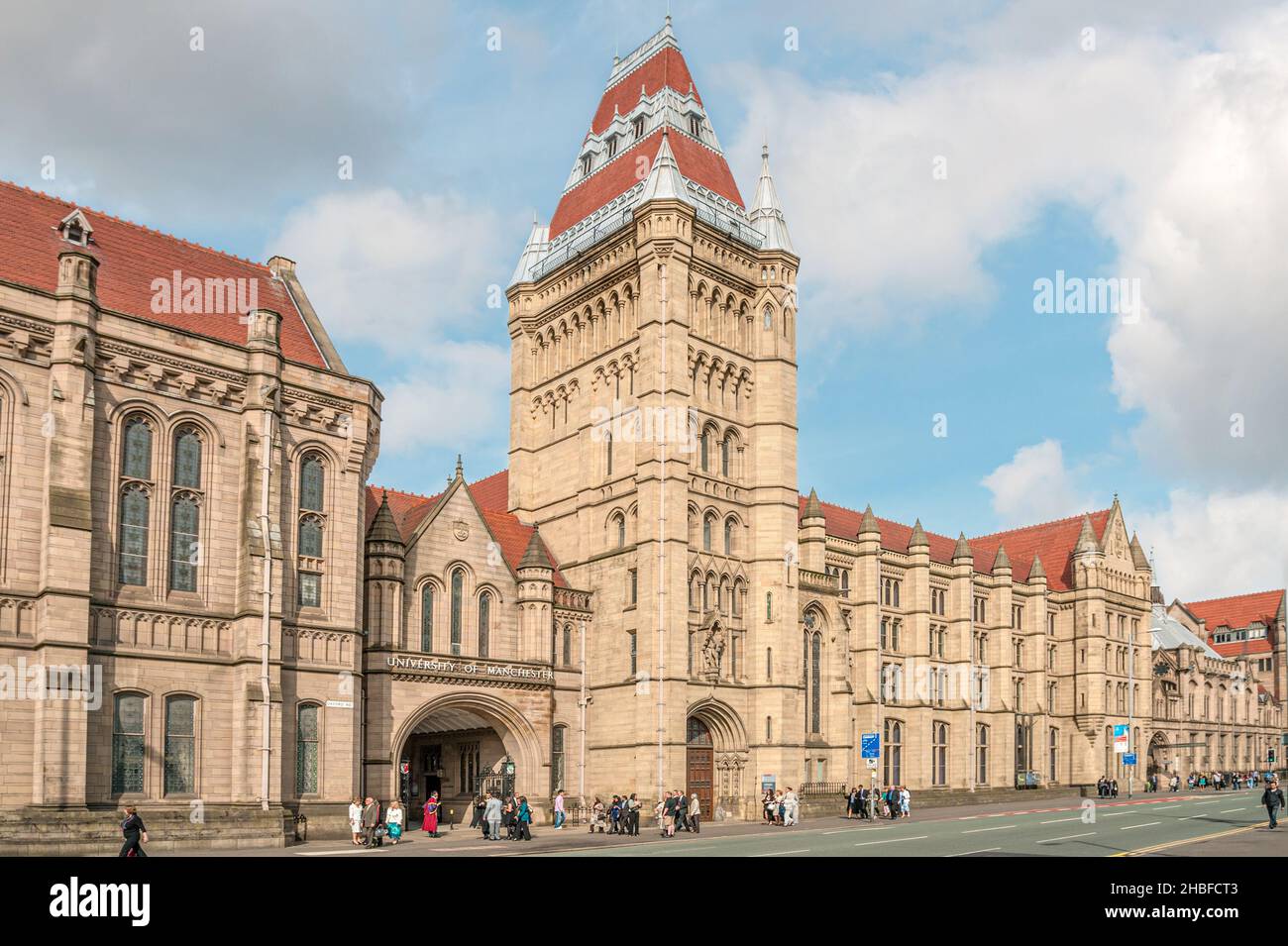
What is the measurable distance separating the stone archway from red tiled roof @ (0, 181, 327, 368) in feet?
72.7

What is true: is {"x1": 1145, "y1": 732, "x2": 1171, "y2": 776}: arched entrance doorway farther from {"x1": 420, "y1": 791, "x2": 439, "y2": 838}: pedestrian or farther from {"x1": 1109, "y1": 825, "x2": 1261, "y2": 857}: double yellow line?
{"x1": 420, "y1": 791, "x2": 439, "y2": 838}: pedestrian

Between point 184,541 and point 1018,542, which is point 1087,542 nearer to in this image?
point 1018,542

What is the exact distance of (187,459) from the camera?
118 feet

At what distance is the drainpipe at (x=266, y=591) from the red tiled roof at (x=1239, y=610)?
107 metres

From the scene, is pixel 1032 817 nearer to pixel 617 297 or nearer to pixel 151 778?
pixel 617 297

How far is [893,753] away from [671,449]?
2657 centimetres

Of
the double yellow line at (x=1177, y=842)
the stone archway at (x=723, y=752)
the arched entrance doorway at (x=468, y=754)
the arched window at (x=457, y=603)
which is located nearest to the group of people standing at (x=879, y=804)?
the stone archway at (x=723, y=752)

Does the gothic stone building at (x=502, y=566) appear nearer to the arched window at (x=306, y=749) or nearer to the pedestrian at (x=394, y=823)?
the arched window at (x=306, y=749)

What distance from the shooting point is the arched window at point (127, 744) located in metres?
32.9

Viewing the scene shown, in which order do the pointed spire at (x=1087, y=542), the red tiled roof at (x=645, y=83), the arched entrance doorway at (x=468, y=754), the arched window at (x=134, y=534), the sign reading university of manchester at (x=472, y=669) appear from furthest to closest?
1. the pointed spire at (x=1087, y=542)
2. the red tiled roof at (x=645, y=83)
3. the arched entrance doorway at (x=468, y=754)
4. the sign reading university of manchester at (x=472, y=669)
5. the arched window at (x=134, y=534)

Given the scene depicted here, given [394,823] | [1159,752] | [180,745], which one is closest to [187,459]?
[180,745]
